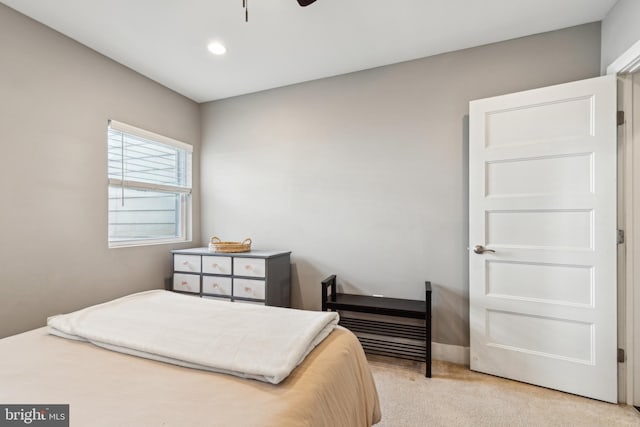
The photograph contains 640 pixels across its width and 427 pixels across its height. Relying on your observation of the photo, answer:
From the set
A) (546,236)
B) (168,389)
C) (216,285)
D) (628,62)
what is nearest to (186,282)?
(216,285)

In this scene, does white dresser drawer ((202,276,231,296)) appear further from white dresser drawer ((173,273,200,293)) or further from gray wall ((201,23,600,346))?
gray wall ((201,23,600,346))

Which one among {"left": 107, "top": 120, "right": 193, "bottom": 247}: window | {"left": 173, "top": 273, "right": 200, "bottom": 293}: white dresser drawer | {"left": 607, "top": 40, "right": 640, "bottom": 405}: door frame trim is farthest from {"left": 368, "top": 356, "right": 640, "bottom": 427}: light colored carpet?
{"left": 107, "top": 120, "right": 193, "bottom": 247}: window

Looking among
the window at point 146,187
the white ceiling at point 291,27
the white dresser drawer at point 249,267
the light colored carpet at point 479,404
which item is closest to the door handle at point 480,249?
the light colored carpet at point 479,404

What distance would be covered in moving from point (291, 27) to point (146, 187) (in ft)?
6.65

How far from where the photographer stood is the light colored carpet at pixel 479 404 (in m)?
1.68

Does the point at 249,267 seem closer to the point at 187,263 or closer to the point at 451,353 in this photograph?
the point at 187,263

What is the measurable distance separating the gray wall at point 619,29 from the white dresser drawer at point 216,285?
3.38 meters

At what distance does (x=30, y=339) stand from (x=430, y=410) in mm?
2174

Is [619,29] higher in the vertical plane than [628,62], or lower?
higher

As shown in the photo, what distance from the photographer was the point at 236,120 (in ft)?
10.7

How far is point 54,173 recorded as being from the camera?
82.4 inches

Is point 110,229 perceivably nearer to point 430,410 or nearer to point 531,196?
point 430,410

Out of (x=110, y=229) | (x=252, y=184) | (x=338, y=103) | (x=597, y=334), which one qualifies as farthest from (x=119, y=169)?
(x=597, y=334)

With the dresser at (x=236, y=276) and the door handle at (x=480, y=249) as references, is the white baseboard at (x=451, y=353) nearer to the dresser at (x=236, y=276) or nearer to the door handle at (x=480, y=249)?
the door handle at (x=480, y=249)
